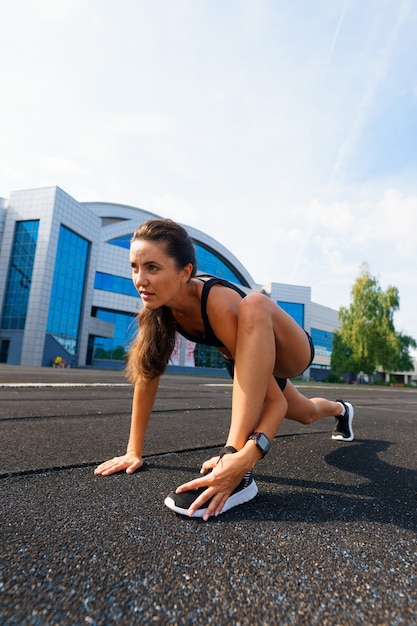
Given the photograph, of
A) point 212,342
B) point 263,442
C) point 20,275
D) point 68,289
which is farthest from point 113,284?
point 263,442

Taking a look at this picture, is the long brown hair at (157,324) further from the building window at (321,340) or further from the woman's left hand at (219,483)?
the building window at (321,340)

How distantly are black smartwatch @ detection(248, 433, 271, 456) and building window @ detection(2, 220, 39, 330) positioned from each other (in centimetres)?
3119

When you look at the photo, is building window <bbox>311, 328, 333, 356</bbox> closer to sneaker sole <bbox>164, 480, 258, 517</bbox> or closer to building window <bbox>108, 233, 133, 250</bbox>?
building window <bbox>108, 233, 133, 250</bbox>

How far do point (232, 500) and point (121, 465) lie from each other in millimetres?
603

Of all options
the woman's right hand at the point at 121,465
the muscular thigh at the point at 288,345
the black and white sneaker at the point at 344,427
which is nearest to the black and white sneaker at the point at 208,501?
the woman's right hand at the point at 121,465

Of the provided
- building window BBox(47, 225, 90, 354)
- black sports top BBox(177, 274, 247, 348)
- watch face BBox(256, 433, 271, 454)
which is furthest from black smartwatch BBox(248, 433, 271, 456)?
building window BBox(47, 225, 90, 354)

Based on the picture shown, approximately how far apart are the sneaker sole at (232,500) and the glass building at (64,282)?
82.4 feet

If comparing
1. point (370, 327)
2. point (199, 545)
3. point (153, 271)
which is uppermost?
point (370, 327)

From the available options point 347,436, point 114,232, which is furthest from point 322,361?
point 347,436

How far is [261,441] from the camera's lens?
138 cm

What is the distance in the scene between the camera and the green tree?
100 ft

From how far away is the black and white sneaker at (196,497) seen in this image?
1.18 meters

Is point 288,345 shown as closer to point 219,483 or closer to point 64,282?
point 219,483

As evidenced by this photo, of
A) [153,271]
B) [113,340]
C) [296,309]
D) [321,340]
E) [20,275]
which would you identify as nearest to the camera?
[153,271]
